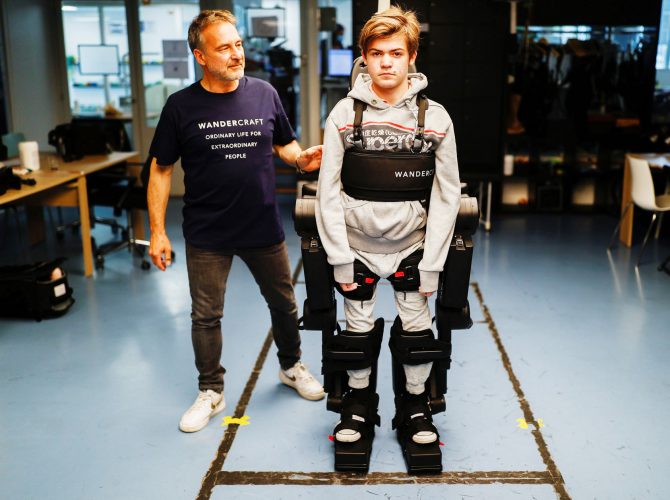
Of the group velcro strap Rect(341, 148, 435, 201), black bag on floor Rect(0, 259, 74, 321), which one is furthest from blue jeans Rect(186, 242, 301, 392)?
black bag on floor Rect(0, 259, 74, 321)

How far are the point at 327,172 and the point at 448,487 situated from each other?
1237 mm

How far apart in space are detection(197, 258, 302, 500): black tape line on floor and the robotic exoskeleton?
0.47m

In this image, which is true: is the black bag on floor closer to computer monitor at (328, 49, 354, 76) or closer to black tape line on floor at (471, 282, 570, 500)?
black tape line on floor at (471, 282, 570, 500)

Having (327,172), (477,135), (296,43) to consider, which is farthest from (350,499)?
(296,43)

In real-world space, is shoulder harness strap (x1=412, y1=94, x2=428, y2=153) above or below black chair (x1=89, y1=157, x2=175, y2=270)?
above

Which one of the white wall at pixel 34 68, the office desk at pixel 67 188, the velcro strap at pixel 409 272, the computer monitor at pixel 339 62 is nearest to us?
the velcro strap at pixel 409 272

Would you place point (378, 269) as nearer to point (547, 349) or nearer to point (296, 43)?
point (547, 349)

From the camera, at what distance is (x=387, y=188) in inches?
101

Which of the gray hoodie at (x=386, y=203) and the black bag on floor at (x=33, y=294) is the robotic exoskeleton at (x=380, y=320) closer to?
the gray hoodie at (x=386, y=203)

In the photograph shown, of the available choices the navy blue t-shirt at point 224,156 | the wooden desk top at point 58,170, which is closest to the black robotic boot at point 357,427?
the navy blue t-shirt at point 224,156

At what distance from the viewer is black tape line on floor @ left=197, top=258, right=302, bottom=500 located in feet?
8.74

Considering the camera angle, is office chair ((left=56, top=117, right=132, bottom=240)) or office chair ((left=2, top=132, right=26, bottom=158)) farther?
office chair ((left=2, top=132, right=26, bottom=158))

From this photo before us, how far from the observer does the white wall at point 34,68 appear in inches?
291

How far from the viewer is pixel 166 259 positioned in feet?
10.00
